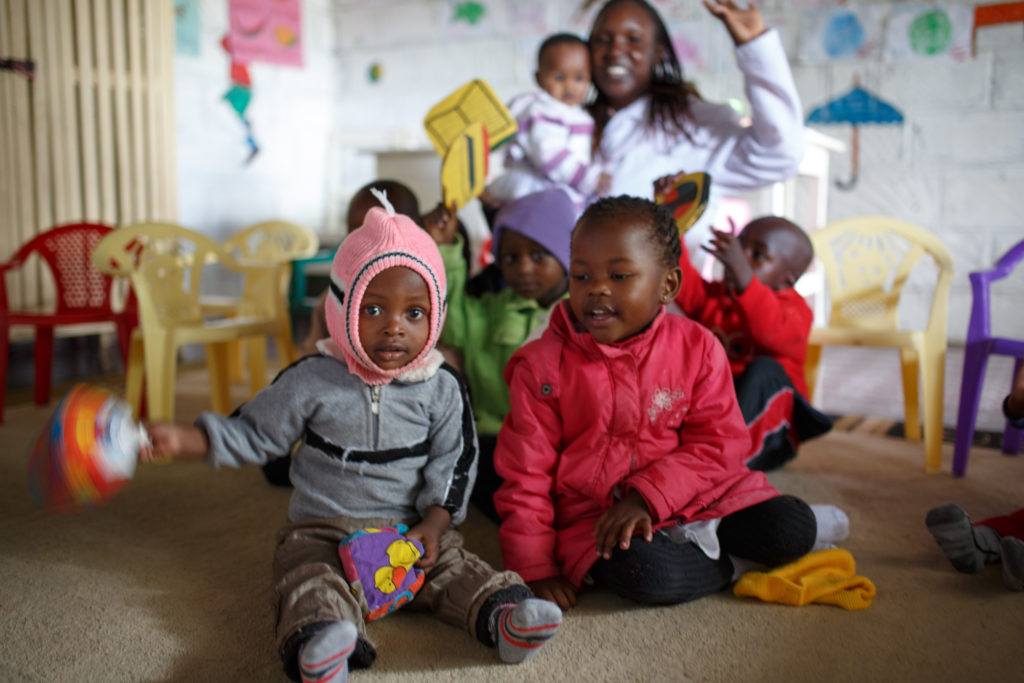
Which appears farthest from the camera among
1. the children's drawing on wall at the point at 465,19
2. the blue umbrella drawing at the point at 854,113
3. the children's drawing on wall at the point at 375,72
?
the children's drawing on wall at the point at 375,72

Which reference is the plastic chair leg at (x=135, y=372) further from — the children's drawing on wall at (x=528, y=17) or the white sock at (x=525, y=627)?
the children's drawing on wall at (x=528, y=17)

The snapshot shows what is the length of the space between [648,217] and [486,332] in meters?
0.66

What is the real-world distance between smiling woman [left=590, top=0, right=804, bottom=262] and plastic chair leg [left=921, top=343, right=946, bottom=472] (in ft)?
2.12

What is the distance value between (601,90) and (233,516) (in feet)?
4.83

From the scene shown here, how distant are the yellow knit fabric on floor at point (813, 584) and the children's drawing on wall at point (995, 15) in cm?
343

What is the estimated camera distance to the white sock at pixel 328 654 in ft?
3.14

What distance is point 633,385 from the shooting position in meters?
1.31

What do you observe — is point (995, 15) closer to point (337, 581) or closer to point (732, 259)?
point (732, 259)

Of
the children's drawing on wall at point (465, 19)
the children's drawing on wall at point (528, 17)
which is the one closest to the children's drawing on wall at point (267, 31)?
the children's drawing on wall at point (465, 19)

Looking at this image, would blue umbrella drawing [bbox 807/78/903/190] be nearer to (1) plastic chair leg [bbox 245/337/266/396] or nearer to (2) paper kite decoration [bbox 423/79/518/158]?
(2) paper kite decoration [bbox 423/79/518/158]

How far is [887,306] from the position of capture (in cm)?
240

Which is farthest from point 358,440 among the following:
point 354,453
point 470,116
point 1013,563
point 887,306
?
point 887,306

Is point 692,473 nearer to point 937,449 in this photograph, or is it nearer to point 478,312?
point 478,312

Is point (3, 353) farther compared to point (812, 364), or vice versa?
point (3, 353)
